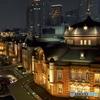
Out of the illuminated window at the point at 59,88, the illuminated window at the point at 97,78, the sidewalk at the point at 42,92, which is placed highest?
the illuminated window at the point at 97,78

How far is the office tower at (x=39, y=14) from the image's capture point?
179250 mm

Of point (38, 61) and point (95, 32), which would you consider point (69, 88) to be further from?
point (95, 32)

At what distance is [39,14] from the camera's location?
179750 millimetres

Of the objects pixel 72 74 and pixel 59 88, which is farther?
pixel 59 88

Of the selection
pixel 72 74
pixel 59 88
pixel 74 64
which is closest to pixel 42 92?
pixel 59 88

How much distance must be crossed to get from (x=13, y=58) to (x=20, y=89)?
4032 centimetres

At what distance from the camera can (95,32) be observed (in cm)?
3844

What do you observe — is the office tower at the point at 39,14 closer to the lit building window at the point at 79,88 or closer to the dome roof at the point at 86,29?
the dome roof at the point at 86,29

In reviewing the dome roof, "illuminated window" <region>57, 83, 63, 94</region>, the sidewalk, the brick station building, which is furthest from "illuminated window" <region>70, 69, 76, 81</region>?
the dome roof

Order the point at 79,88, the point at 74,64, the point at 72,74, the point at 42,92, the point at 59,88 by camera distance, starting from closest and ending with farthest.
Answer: the point at 74,64, the point at 79,88, the point at 72,74, the point at 59,88, the point at 42,92

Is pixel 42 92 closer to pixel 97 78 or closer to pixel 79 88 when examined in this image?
pixel 79 88

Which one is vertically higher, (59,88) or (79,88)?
(79,88)

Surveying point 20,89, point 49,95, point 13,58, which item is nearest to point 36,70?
point 20,89

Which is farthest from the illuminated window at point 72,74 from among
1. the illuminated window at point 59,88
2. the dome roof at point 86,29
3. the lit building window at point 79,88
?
the dome roof at point 86,29
